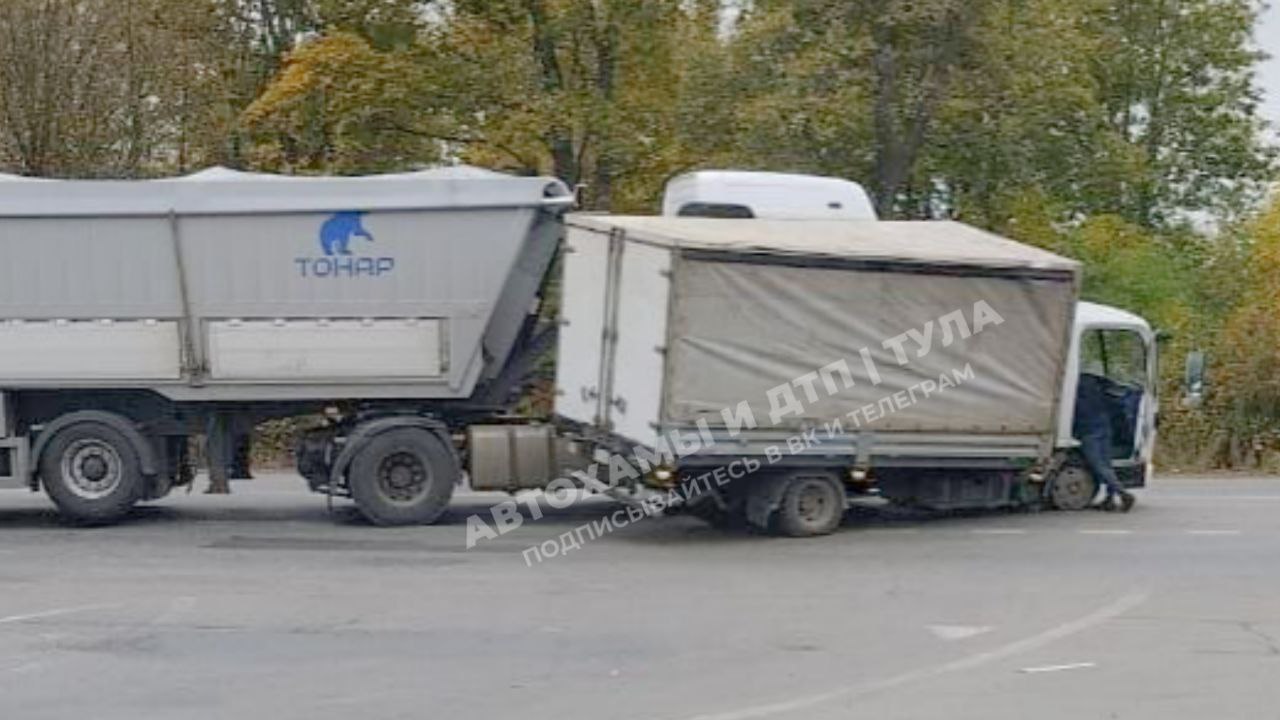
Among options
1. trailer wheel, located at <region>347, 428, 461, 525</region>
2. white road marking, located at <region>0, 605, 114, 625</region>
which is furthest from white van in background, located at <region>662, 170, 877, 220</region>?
white road marking, located at <region>0, 605, 114, 625</region>

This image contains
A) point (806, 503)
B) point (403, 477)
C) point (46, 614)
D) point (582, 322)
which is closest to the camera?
point (46, 614)

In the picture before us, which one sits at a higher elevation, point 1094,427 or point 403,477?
point 1094,427

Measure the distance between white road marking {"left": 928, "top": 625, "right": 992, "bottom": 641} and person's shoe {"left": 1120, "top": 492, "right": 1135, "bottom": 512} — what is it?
5.95 m

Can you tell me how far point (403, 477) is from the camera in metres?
14.9

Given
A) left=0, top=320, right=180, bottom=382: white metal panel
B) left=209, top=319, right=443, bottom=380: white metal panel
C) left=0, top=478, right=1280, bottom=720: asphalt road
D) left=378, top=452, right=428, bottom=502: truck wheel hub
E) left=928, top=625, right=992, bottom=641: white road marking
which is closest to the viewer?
left=0, top=478, right=1280, bottom=720: asphalt road

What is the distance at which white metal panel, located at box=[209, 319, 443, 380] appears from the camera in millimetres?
14602

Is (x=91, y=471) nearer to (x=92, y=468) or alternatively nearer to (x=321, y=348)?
(x=92, y=468)

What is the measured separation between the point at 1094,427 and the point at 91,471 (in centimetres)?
829

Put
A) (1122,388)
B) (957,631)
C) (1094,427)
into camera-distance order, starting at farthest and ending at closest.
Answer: (1122,388)
(1094,427)
(957,631)

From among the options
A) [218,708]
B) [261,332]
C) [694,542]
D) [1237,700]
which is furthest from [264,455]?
[1237,700]

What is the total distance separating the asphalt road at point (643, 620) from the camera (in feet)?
28.2

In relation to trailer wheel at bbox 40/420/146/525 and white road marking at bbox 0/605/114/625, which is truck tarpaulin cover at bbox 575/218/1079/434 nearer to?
trailer wheel at bbox 40/420/146/525

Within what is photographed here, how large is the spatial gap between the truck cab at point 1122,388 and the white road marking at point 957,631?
5.67 m

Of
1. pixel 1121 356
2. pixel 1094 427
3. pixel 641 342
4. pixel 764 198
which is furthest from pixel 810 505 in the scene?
pixel 1121 356
